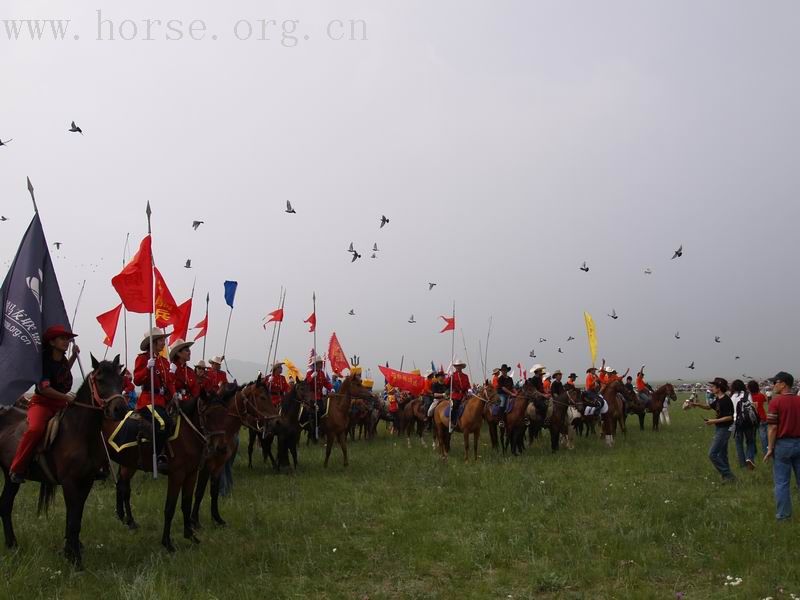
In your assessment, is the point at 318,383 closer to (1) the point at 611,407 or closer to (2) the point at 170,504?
(2) the point at 170,504

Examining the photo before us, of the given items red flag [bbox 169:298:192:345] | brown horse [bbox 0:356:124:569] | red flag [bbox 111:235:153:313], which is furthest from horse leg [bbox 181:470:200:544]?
red flag [bbox 169:298:192:345]

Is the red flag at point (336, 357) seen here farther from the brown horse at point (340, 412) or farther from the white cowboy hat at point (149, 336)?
the white cowboy hat at point (149, 336)

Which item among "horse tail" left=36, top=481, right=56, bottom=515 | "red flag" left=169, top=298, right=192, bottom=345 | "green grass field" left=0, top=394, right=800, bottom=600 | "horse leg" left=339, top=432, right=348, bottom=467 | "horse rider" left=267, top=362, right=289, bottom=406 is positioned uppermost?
"red flag" left=169, top=298, right=192, bottom=345

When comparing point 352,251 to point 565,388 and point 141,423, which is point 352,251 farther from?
point 141,423

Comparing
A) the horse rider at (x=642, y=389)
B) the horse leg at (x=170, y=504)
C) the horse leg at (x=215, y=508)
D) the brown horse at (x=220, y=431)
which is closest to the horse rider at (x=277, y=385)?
the brown horse at (x=220, y=431)

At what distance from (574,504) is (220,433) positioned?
6564 millimetres

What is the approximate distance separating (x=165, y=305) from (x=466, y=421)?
907 cm

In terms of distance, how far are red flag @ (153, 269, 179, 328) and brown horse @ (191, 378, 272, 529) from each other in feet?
8.56

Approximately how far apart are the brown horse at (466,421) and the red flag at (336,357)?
6.25 m

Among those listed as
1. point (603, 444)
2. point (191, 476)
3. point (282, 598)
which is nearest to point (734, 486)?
point (603, 444)

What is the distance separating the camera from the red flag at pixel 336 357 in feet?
78.5

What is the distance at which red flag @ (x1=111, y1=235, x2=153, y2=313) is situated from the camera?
32.0 feet

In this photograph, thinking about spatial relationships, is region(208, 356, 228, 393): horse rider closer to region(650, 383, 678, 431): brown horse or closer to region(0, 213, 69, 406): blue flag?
region(0, 213, 69, 406): blue flag

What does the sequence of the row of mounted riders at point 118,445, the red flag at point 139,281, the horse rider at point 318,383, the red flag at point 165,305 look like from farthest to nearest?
the horse rider at point 318,383, the red flag at point 165,305, the red flag at point 139,281, the row of mounted riders at point 118,445
